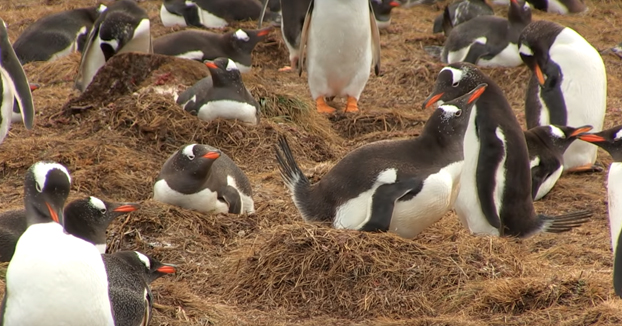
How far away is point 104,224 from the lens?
14.7 feet

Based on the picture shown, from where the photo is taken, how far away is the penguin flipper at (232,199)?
528cm

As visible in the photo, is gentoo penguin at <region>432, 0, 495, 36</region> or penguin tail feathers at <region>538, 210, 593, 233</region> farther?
gentoo penguin at <region>432, 0, 495, 36</region>

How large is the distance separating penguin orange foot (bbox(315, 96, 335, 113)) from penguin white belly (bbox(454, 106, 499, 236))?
9.71 ft

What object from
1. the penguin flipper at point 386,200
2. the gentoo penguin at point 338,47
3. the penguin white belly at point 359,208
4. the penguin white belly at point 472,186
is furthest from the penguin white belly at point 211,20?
the penguin flipper at point 386,200

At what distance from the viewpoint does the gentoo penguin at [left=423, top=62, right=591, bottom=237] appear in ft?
16.1

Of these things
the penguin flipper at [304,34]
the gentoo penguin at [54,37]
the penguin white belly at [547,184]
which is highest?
the penguin white belly at [547,184]

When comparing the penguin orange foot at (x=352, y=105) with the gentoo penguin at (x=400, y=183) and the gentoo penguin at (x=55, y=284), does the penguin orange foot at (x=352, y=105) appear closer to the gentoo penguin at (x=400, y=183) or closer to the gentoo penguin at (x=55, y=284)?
the gentoo penguin at (x=400, y=183)

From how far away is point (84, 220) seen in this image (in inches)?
175

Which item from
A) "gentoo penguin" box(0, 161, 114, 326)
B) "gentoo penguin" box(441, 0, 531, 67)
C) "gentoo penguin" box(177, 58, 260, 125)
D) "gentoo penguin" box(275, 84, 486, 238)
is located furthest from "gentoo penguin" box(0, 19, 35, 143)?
"gentoo penguin" box(441, 0, 531, 67)

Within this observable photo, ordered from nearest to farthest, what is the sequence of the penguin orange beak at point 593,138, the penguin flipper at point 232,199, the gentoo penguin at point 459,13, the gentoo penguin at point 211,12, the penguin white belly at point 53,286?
the penguin white belly at point 53,286 → the penguin orange beak at point 593,138 → the penguin flipper at point 232,199 → the gentoo penguin at point 459,13 → the gentoo penguin at point 211,12

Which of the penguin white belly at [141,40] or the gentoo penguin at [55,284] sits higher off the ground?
the gentoo penguin at [55,284]

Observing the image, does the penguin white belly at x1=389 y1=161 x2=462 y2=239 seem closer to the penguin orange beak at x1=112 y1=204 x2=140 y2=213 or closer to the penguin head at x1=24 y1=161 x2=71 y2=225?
the penguin orange beak at x1=112 y1=204 x2=140 y2=213

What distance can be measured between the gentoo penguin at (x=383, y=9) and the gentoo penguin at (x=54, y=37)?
3.30 metres

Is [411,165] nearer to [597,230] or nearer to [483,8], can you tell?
[597,230]
